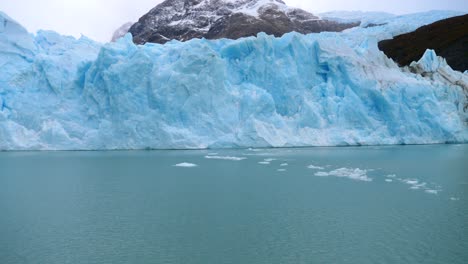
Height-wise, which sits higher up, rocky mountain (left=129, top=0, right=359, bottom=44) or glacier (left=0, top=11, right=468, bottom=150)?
rocky mountain (left=129, top=0, right=359, bottom=44)

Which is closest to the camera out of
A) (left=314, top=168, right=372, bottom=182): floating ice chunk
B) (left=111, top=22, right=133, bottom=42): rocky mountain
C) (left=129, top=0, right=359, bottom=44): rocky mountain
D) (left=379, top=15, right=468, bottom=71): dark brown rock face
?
(left=314, top=168, right=372, bottom=182): floating ice chunk

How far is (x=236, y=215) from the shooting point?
6.32m

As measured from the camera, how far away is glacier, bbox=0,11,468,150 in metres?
17.5

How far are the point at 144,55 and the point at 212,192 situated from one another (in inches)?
429

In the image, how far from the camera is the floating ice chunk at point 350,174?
9.68 m

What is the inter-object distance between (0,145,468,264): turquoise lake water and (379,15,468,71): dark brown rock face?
28142 millimetres

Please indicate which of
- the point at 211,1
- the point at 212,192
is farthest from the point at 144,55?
the point at 211,1

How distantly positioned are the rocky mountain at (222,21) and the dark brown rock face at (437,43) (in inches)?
429

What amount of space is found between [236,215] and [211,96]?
11811mm

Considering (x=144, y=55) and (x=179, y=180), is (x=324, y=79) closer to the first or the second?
(x=144, y=55)

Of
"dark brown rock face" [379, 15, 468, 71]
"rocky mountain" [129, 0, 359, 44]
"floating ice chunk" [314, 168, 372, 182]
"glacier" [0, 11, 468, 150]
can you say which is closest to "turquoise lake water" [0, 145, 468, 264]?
"floating ice chunk" [314, 168, 372, 182]

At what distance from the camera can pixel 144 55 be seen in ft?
58.3

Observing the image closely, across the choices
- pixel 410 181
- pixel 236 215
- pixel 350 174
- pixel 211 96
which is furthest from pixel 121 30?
pixel 236 215

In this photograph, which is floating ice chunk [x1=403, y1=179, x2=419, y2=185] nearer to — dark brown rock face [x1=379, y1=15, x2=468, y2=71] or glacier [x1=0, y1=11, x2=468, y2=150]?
glacier [x1=0, y1=11, x2=468, y2=150]
